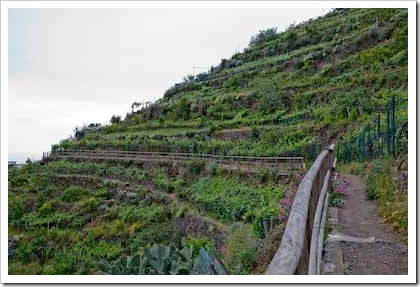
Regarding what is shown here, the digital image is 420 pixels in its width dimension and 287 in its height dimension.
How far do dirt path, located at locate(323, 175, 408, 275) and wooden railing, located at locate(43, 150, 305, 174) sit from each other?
7.53 m

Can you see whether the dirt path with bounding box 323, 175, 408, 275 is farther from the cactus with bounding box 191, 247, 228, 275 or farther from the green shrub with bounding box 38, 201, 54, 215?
the green shrub with bounding box 38, 201, 54, 215

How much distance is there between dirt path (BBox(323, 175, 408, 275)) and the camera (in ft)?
13.5

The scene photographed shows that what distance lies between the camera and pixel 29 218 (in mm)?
23812

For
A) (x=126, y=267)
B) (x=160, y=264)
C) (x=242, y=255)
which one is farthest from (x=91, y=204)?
(x=160, y=264)

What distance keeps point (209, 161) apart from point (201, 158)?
132cm

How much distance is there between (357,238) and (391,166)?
253 cm

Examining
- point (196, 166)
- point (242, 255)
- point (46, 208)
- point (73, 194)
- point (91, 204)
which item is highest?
point (196, 166)

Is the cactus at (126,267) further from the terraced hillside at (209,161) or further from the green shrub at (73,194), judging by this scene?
the green shrub at (73,194)

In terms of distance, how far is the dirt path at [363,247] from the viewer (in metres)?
4.11

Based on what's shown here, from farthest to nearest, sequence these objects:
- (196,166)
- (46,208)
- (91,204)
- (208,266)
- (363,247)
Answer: (46,208)
(91,204)
(196,166)
(363,247)
(208,266)

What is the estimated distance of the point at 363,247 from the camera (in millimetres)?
4742

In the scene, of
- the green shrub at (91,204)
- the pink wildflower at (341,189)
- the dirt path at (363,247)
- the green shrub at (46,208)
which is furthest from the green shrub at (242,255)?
the green shrub at (46,208)

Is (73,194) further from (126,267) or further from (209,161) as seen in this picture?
(126,267)

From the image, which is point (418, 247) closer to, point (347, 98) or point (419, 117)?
point (419, 117)
